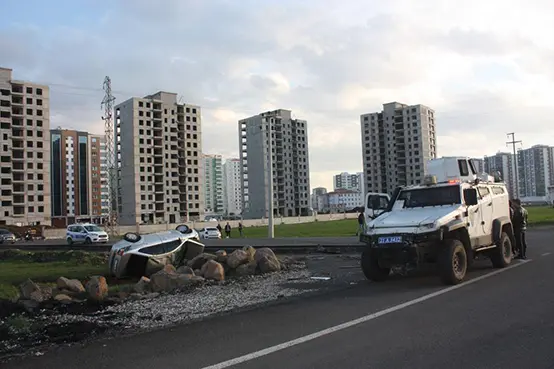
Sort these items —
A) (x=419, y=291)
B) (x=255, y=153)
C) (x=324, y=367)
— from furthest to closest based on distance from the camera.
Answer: (x=255, y=153) → (x=419, y=291) → (x=324, y=367)

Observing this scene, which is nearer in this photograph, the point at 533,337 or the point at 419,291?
the point at 533,337

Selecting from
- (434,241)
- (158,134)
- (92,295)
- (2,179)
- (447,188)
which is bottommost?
(92,295)

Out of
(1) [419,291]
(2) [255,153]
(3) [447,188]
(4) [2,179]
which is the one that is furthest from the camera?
(2) [255,153]

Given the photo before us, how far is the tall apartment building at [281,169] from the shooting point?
134 meters

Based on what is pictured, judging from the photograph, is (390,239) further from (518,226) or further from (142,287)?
(142,287)

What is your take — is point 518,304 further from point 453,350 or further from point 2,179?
point 2,179

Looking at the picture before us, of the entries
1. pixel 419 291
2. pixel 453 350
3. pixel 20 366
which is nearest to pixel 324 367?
pixel 453 350

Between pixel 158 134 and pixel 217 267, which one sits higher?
pixel 158 134

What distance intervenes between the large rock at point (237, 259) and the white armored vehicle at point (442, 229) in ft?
17.3

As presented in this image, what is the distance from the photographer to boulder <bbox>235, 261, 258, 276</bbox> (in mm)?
15953

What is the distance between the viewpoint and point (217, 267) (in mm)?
14992

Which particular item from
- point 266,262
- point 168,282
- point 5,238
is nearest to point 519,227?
point 266,262

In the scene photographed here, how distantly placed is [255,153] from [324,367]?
129 metres

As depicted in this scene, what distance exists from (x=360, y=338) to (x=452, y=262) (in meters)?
5.02
